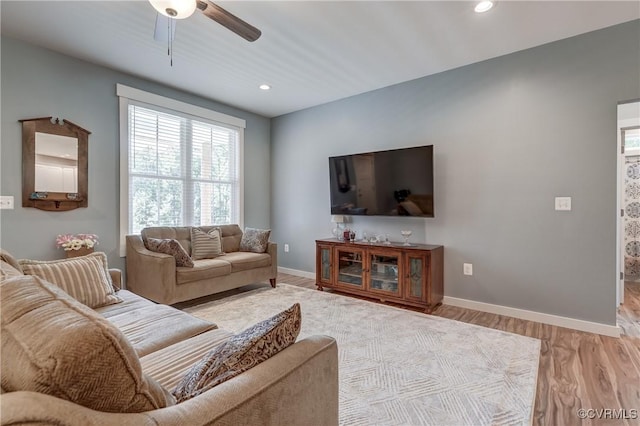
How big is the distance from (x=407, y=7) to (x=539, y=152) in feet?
6.15

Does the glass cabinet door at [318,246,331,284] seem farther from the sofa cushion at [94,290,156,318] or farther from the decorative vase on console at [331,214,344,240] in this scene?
the sofa cushion at [94,290,156,318]

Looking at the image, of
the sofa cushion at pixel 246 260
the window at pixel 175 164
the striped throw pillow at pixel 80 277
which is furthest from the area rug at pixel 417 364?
the window at pixel 175 164

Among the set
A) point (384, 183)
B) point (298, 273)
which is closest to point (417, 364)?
point (384, 183)

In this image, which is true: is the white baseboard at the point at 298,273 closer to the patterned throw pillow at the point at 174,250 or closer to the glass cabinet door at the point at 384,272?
the glass cabinet door at the point at 384,272

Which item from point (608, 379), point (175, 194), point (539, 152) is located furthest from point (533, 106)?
point (175, 194)

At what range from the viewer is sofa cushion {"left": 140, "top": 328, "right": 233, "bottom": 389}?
Answer: 1.23 m

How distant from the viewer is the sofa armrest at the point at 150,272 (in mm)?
3090

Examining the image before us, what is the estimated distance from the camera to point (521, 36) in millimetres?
2812

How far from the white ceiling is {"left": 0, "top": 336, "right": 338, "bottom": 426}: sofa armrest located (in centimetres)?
249

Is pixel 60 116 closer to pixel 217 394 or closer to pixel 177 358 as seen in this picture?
pixel 177 358

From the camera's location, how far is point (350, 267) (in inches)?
153

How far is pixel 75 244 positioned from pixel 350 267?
297 centimetres

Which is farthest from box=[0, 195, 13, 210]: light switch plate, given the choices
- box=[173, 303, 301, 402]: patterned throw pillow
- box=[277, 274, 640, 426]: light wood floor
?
box=[277, 274, 640, 426]: light wood floor
